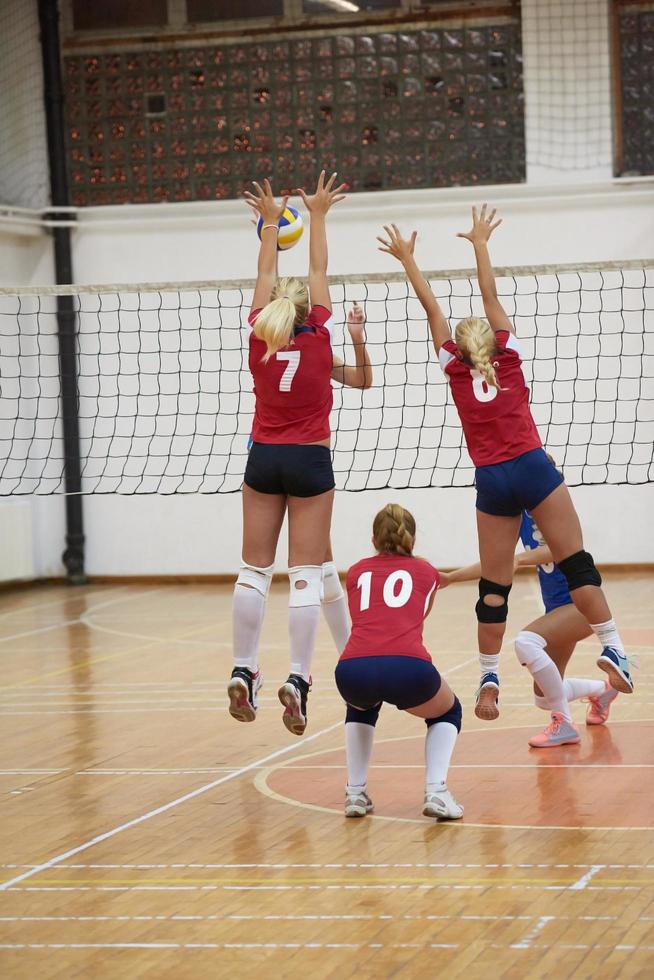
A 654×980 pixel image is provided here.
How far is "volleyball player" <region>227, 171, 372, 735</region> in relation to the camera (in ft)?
18.0

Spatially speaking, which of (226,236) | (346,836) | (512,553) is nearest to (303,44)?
(226,236)

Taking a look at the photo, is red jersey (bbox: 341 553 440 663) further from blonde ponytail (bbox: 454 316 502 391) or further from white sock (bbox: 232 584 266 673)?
blonde ponytail (bbox: 454 316 502 391)

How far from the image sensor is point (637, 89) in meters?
13.1

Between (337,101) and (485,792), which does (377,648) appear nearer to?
(485,792)

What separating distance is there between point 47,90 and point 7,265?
1.78m

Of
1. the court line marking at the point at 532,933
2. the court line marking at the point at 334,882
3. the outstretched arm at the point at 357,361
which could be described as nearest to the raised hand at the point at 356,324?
the outstretched arm at the point at 357,361

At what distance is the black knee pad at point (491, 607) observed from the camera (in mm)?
5641

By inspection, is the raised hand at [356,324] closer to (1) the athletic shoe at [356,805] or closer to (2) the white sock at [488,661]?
(2) the white sock at [488,661]

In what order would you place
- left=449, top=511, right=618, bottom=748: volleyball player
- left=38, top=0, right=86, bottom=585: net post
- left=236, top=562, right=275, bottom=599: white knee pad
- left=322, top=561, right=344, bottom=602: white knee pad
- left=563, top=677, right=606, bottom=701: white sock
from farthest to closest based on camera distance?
1. left=38, top=0, right=86, bottom=585: net post
2. left=563, top=677, right=606, bottom=701: white sock
3. left=449, top=511, right=618, bottom=748: volleyball player
4. left=322, top=561, right=344, bottom=602: white knee pad
5. left=236, top=562, right=275, bottom=599: white knee pad

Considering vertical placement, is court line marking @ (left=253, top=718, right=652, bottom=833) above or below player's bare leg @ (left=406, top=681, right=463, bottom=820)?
below

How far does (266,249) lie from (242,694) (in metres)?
1.77

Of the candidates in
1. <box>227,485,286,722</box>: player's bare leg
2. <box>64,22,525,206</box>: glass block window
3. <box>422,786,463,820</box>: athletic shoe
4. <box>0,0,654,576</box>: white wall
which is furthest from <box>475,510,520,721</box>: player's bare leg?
<box>64,22,525,206</box>: glass block window

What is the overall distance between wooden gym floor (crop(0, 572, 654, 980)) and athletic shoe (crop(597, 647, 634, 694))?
41 cm

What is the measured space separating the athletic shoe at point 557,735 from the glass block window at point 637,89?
814cm
